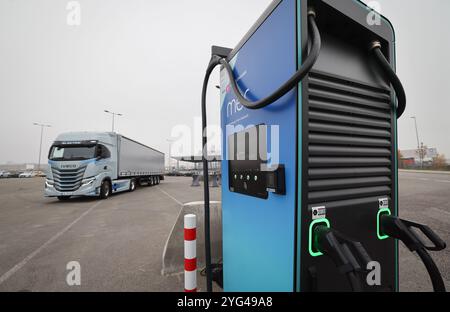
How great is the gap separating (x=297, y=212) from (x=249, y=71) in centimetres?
100

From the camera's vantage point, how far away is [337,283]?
3.61 feet

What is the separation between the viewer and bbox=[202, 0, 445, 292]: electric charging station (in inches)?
38.2

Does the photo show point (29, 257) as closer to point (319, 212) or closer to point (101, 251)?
point (101, 251)

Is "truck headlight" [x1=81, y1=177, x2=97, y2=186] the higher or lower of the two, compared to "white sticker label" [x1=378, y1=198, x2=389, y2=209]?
lower

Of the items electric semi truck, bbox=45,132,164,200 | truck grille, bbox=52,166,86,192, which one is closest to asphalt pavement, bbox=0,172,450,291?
truck grille, bbox=52,166,86,192

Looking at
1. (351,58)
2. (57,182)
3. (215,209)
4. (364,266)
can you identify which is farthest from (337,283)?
(57,182)

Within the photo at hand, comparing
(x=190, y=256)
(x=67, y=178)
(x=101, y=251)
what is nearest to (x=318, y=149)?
(x=190, y=256)

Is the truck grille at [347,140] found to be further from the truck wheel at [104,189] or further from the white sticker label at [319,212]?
the truck wheel at [104,189]

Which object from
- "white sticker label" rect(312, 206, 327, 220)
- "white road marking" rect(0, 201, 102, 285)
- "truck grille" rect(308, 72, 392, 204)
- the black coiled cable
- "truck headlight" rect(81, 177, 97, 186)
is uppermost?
the black coiled cable

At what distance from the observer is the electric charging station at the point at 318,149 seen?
3.18 ft

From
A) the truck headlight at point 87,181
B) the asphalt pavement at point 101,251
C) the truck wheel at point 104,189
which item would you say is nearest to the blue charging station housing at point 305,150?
the asphalt pavement at point 101,251

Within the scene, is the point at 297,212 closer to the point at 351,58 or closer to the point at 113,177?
the point at 351,58

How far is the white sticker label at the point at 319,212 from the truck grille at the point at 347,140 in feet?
0.13

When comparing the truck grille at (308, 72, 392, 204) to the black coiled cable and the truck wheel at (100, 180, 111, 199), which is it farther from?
the truck wheel at (100, 180, 111, 199)
